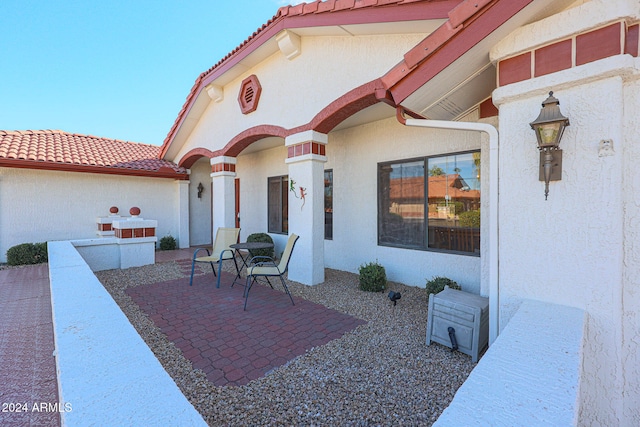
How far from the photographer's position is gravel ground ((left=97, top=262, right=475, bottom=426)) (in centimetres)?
226

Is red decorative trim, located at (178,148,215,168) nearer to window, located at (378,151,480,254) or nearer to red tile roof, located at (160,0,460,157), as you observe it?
red tile roof, located at (160,0,460,157)

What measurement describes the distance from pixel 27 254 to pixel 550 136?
10915 millimetres

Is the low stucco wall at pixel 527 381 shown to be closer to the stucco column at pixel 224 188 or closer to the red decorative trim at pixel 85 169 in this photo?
the stucco column at pixel 224 188

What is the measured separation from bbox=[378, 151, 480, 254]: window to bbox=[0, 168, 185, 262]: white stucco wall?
8273mm

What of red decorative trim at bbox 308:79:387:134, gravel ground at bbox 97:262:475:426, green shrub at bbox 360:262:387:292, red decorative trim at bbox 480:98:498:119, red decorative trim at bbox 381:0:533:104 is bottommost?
gravel ground at bbox 97:262:475:426

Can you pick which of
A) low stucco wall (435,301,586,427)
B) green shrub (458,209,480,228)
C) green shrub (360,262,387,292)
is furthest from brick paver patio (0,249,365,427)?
green shrub (458,209,480,228)

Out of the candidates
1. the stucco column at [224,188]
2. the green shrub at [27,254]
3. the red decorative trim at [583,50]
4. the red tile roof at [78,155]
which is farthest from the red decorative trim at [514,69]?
the green shrub at [27,254]

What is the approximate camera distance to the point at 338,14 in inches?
179

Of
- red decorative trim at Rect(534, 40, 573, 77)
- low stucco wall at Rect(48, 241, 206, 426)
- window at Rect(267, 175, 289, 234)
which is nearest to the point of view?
low stucco wall at Rect(48, 241, 206, 426)

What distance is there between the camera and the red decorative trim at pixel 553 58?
223 centimetres

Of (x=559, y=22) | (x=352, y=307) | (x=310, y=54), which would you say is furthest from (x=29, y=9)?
(x=559, y=22)

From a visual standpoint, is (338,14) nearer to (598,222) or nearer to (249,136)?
(249,136)

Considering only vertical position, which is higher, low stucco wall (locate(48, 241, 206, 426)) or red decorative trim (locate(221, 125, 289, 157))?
red decorative trim (locate(221, 125, 289, 157))

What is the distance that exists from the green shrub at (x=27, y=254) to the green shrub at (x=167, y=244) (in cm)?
296
